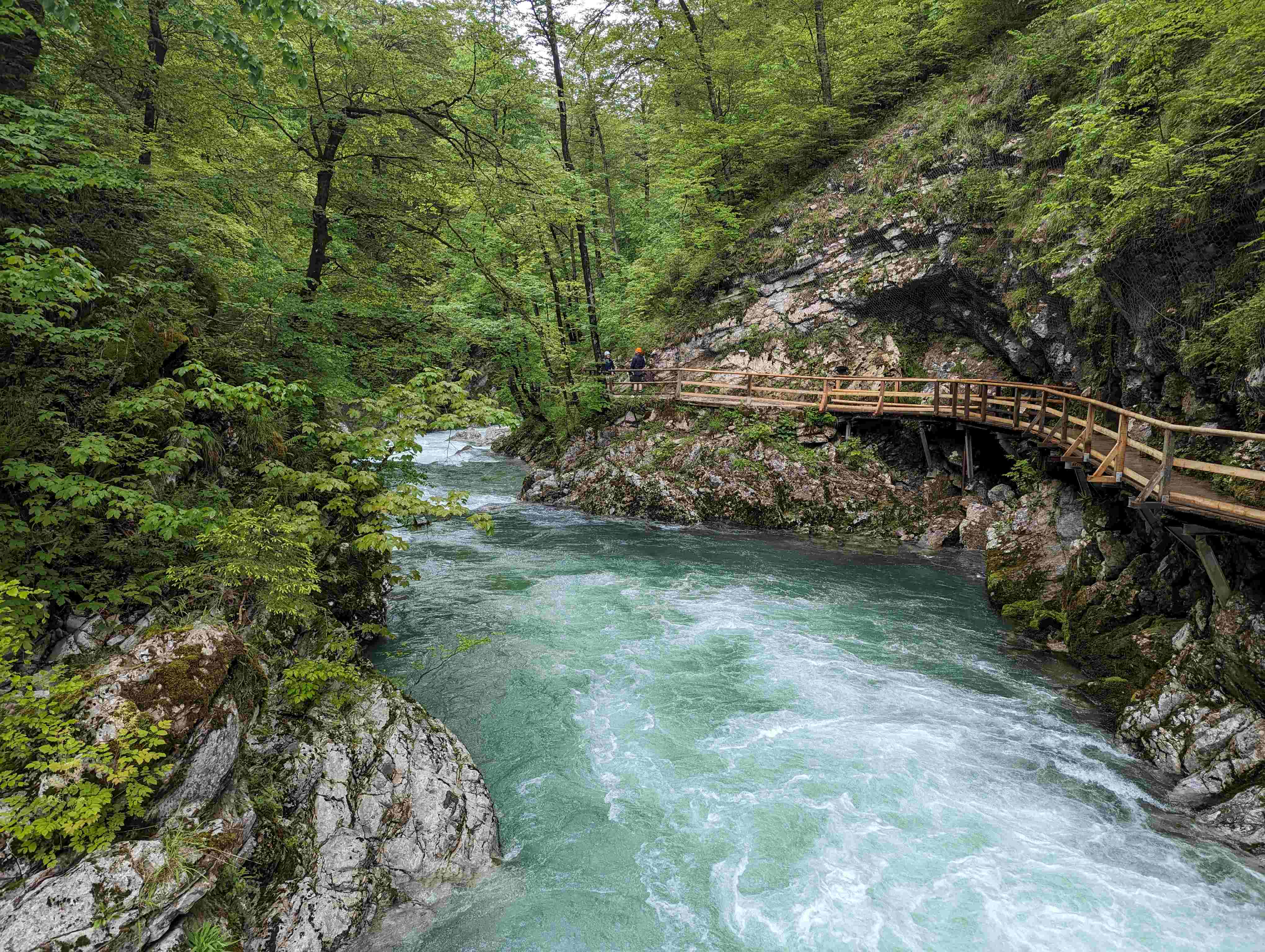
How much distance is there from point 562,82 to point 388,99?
41.9 feet

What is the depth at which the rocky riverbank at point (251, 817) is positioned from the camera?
147 inches

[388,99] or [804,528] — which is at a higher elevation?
[388,99]

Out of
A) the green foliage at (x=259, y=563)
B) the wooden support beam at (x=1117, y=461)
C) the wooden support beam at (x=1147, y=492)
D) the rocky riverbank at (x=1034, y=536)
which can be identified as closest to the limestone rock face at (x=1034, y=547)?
the rocky riverbank at (x=1034, y=536)

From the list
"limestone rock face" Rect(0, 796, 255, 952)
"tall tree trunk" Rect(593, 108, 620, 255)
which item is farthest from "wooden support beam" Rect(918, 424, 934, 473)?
"limestone rock face" Rect(0, 796, 255, 952)

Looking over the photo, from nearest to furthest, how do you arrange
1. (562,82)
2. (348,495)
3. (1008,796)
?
1. (1008,796)
2. (348,495)
3. (562,82)

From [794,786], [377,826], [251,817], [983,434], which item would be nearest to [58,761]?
[251,817]

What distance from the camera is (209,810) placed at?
14.6 feet

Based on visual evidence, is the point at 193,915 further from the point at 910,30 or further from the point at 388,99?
the point at 910,30

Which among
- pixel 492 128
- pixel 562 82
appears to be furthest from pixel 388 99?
pixel 562 82

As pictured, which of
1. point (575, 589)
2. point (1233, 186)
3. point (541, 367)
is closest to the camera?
point (1233, 186)

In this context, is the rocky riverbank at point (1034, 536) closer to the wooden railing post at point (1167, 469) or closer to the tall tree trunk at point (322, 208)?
the wooden railing post at point (1167, 469)

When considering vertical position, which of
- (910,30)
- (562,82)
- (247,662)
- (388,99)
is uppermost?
(910,30)

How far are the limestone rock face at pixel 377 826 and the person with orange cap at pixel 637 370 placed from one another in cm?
1519

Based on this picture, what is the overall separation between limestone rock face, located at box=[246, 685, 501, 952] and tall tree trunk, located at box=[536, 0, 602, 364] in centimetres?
1349
